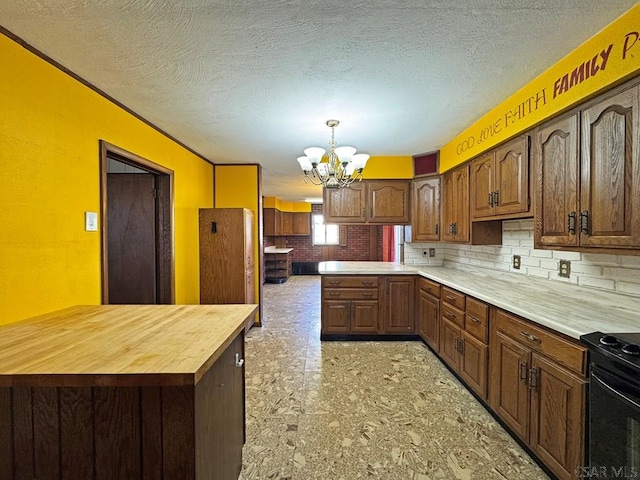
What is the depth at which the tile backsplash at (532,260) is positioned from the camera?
1.80m

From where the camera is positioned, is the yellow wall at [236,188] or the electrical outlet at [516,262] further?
the yellow wall at [236,188]

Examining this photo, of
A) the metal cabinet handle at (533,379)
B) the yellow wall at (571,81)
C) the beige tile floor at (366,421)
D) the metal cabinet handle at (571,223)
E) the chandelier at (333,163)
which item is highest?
the yellow wall at (571,81)

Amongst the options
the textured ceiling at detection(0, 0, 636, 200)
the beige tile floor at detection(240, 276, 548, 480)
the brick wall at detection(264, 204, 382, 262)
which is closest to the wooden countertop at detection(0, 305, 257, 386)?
the beige tile floor at detection(240, 276, 548, 480)

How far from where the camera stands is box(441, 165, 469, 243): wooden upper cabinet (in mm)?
3119

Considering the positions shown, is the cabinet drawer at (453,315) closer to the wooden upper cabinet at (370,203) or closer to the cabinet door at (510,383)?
the cabinet door at (510,383)

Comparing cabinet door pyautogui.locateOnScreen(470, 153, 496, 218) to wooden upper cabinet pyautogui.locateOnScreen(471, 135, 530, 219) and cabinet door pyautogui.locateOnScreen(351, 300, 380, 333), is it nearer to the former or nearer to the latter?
wooden upper cabinet pyautogui.locateOnScreen(471, 135, 530, 219)

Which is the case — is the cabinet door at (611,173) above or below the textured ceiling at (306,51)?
below

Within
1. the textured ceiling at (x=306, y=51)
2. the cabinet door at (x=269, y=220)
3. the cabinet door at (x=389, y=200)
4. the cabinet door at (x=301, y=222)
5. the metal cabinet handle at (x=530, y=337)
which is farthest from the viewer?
the cabinet door at (x=301, y=222)

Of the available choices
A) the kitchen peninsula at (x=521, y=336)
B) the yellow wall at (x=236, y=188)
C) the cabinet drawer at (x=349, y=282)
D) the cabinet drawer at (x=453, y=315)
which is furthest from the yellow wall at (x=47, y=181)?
the cabinet drawer at (x=453, y=315)

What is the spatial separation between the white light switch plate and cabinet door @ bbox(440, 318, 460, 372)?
295 cm

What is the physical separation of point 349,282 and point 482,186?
1.77 metres

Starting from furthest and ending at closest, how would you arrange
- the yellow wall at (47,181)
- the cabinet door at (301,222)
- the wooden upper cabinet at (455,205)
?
the cabinet door at (301,222), the wooden upper cabinet at (455,205), the yellow wall at (47,181)

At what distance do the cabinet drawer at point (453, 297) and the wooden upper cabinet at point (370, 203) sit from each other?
1318mm

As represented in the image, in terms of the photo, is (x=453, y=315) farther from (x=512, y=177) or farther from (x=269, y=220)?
(x=269, y=220)
